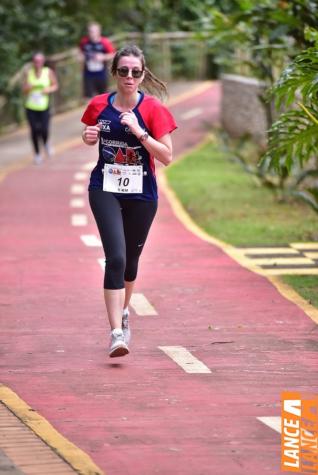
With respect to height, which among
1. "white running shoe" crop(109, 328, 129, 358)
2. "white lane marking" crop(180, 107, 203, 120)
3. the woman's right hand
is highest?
the woman's right hand

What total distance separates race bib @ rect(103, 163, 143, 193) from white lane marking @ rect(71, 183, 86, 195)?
39.3 feet

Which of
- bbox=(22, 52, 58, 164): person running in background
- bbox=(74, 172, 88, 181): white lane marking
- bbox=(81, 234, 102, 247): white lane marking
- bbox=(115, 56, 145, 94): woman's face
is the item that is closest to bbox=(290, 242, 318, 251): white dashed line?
bbox=(81, 234, 102, 247): white lane marking

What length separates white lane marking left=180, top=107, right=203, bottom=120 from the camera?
35.6 metres

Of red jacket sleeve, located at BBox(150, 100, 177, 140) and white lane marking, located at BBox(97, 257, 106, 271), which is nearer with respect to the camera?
red jacket sleeve, located at BBox(150, 100, 177, 140)

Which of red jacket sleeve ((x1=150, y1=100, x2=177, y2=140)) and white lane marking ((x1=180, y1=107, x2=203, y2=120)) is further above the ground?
red jacket sleeve ((x1=150, y1=100, x2=177, y2=140))

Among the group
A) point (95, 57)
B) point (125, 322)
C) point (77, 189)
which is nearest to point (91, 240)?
point (77, 189)

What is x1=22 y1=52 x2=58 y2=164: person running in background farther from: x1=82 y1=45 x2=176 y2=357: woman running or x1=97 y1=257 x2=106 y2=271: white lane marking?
x1=82 y1=45 x2=176 y2=357: woman running

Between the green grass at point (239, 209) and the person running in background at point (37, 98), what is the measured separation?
8.31 feet

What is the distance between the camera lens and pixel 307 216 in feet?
58.6

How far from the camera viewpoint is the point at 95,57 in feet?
99.9

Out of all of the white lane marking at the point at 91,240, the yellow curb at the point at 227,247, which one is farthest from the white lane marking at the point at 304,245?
the white lane marking at the point at 91,240

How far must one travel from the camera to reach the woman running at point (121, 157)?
29.2 ft

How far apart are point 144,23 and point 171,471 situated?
40.0 meters

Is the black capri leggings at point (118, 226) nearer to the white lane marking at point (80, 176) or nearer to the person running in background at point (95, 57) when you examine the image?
the white lane marking at point (80, 176)
